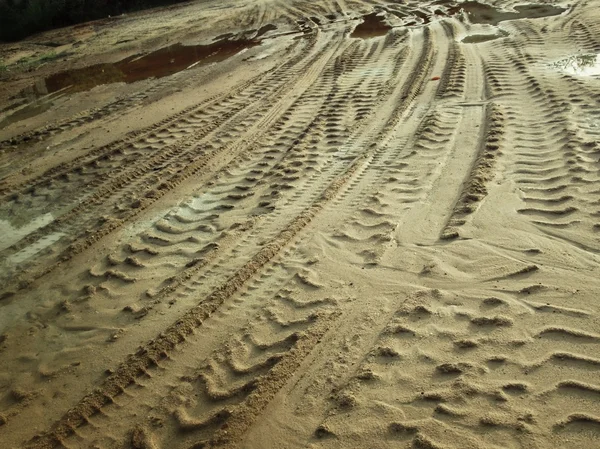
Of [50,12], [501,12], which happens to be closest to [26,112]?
[50,12]

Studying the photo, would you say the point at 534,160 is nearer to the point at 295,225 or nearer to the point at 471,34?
the point at 295,225

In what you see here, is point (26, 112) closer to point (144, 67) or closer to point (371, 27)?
point (144, 67)

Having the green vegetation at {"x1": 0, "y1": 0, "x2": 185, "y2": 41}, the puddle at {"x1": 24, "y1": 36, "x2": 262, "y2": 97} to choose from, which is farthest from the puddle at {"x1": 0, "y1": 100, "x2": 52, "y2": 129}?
the green vegetation at {"x1": 0, "y1": 0, "x2": 185, "y2": 41}

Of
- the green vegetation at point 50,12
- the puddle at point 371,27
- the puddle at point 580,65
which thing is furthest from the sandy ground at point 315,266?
the green vegetation at point 50,12

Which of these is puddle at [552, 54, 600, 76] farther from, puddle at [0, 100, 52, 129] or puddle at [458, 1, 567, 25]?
puddle at [0, 100, 52, 129]

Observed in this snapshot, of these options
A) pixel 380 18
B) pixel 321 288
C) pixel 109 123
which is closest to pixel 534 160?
pixel 321 288

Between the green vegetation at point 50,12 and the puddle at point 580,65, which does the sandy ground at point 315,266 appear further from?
the green vegetation at point 50,12
